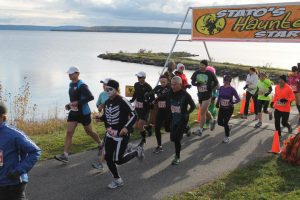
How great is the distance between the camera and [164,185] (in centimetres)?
746

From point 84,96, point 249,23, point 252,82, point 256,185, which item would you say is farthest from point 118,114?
point 249,23

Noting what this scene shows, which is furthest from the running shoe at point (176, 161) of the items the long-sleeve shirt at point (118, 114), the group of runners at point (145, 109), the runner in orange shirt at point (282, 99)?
the runner in orange shirt at point (282, 99)

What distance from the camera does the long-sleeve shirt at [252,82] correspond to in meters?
13.5

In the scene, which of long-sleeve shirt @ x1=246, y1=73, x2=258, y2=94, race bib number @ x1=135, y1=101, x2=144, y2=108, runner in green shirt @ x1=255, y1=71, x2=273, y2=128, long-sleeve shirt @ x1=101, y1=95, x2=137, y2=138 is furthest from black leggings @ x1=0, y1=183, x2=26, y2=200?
long-sleeve shirt @ x1=246, y1=73, x2=258, y2=94

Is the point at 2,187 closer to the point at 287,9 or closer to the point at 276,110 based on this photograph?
the point at 276,110

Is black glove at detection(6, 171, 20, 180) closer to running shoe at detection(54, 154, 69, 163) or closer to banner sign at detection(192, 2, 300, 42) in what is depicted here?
running shoe at detection(54, 154, 69, 163)

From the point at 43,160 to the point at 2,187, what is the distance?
4295mm

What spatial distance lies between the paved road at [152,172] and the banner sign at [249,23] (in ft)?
14.3

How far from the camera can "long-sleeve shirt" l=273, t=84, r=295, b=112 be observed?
1059cm

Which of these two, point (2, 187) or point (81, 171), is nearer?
point (2, 187)

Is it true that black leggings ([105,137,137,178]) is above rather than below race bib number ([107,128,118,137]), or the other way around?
below

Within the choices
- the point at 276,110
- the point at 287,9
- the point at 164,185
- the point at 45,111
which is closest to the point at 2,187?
the point at 164,185

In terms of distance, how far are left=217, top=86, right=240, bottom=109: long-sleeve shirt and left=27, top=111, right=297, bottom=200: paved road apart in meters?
1.02

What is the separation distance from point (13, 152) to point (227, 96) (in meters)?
6.94
